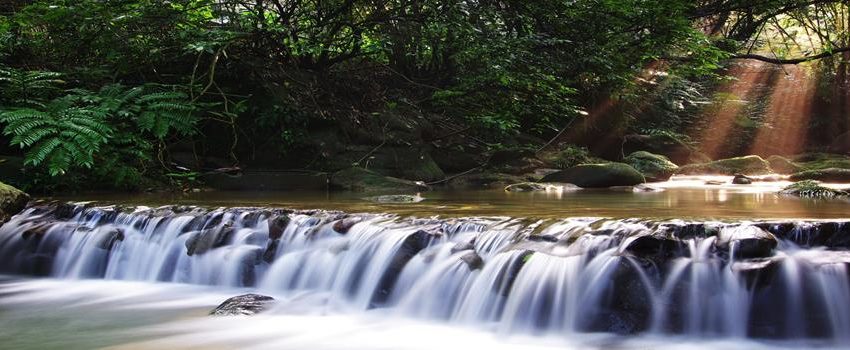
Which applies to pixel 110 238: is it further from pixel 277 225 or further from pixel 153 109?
pixel 153 109

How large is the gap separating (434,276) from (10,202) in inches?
179

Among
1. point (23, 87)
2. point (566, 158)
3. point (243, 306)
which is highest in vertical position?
point (23, 87)

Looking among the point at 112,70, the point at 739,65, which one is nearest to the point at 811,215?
the point at 112,70

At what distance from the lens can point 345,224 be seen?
6.05 m

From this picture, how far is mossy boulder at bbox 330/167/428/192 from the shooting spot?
32.7 feet

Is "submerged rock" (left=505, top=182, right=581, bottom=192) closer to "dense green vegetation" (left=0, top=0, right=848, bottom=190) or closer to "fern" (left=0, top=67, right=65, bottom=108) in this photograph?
"dense green vegetation" (left=0, top=0, right=848, bottom=190)

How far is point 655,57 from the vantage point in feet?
37.7

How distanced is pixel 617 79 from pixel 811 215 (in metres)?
6.65

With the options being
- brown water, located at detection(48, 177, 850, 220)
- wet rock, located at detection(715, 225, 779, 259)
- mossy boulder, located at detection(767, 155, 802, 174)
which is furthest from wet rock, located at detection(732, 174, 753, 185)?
wet rock, located at detection(715, 225, 779, 259)

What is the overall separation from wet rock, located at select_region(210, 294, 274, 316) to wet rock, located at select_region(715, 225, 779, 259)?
131 inches

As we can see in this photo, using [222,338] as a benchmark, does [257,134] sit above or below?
above

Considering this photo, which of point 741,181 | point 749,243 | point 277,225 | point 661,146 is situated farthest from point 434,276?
point 661,146

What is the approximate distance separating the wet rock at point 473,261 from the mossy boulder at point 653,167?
8.75 meters

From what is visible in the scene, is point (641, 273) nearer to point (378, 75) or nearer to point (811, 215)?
point (811, 215)
